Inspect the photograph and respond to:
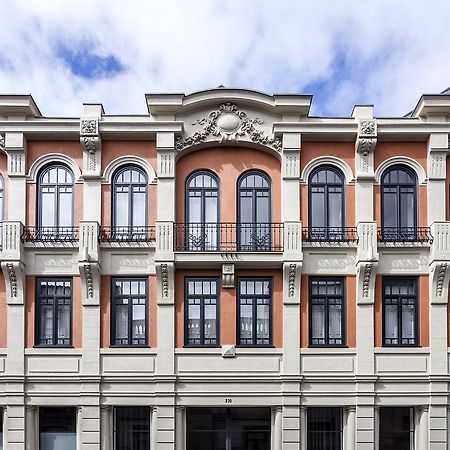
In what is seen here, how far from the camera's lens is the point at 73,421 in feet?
95.1

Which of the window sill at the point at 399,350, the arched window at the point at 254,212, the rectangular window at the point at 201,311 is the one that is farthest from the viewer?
the arched window at the point at 254,212

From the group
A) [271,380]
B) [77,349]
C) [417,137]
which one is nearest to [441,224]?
[417,137]

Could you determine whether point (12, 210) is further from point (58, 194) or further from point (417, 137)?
point (417, 137)

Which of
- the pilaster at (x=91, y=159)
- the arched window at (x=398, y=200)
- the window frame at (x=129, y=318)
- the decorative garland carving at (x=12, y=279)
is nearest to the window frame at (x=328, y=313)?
the arched window at (x=398, y=200)

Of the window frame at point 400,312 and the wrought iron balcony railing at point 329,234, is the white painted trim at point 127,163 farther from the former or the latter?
the window frame at point 400,312

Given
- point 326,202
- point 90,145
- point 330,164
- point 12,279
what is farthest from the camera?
point 330,164

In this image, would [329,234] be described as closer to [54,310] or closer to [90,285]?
[90,285]

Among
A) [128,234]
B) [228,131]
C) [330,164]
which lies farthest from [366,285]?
[128,234]

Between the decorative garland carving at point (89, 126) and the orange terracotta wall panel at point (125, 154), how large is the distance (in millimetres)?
712

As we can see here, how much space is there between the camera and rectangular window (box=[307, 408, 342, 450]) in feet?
95.3

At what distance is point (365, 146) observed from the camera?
1163 inches

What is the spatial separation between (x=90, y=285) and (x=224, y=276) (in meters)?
4.21

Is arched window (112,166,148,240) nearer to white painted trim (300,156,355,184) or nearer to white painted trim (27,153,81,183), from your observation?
white painted trim (27,153,81,183)

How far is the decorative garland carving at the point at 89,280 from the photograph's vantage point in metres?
28.7
